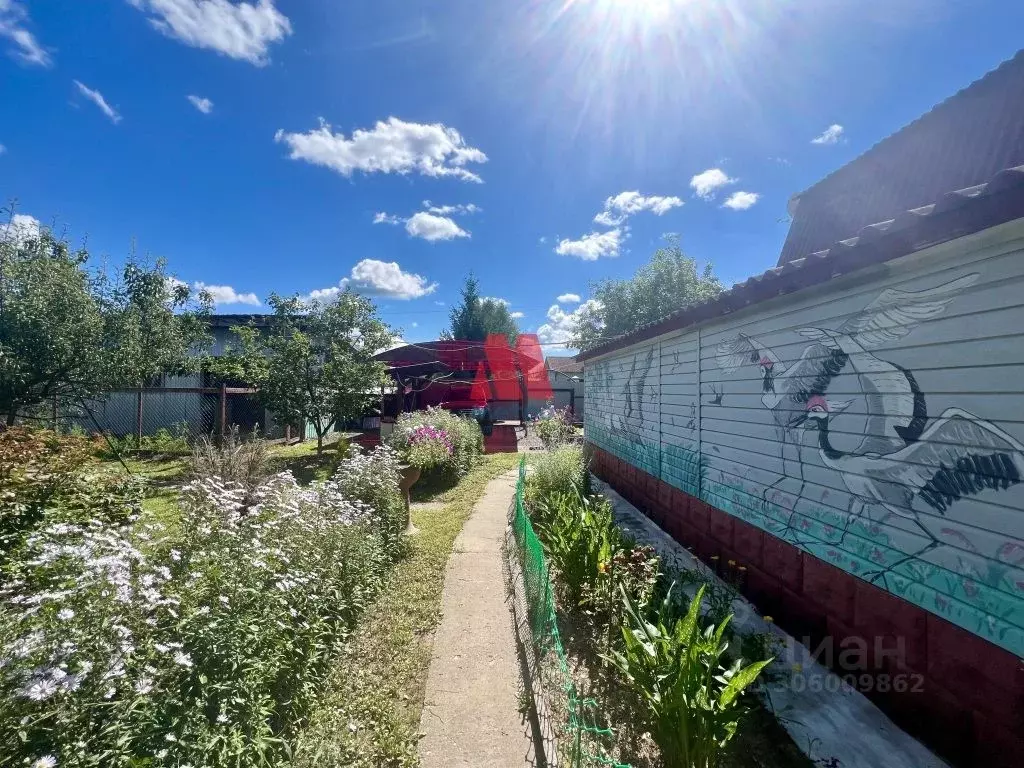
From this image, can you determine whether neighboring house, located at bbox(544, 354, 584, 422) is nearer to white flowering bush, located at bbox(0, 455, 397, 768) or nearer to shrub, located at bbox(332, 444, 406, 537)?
shrub, located at bbox(332, 444, 406, 537)

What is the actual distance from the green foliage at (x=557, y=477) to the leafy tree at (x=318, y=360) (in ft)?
16.5

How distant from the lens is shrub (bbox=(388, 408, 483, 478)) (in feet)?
30.1

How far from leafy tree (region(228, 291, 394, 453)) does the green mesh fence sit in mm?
6986

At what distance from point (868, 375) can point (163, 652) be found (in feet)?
13.3

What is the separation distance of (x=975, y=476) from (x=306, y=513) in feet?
14.5

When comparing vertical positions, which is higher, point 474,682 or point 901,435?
point 901,435

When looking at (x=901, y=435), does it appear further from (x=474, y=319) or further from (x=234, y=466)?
(x=474, y=319)

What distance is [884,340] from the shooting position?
2605 millimetres

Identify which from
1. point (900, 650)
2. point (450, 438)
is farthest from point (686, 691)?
point (450, 438)

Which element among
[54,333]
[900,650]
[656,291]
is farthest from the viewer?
[656,291]

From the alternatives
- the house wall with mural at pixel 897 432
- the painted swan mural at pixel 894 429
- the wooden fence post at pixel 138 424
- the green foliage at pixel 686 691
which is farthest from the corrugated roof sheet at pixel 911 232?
the wooden fence post at pixel 138 424

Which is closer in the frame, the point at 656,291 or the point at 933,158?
the point at 933,158

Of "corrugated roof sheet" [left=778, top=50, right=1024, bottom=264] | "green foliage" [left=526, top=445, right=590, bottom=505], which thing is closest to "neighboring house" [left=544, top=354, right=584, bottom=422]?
"green foliage" [left=526, top=445, right=590, bottom=505]

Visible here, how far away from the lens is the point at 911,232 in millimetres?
2029
